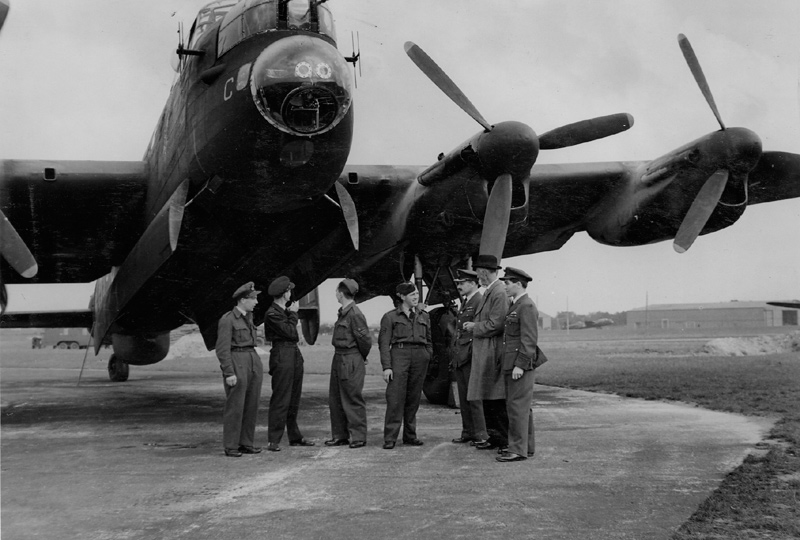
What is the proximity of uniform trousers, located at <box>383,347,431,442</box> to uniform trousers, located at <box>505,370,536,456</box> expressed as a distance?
3.86 ft

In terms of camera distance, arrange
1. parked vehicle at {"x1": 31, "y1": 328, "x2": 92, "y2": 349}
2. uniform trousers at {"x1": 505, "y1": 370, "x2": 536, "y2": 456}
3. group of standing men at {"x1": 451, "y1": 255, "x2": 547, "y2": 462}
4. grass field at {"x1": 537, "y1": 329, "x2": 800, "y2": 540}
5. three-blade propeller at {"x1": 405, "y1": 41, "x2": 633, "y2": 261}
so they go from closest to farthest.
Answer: grass field at {"x1": 537, "y1": 329, "x2": 800, "y2": 540} → uniform trousers at {"x1": 505, "y1": 370, "x2": 536, "y2": 456} → group of standing men at {"x1": 451, "y1": 255, "x2": 547, "y2": 462} → three-blade propeller at {"x1": 405, "y1": 41, "x2": 633, "y2": 261} → parked vehicle at {"x1": 31, "y1": 328, "x2": 92, "y2": 349}

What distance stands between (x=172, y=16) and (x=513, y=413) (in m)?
6.34

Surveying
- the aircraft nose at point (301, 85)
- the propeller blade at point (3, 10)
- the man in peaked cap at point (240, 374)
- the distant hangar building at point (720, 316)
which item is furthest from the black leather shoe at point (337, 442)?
the distant hangar building at point (720, 316)

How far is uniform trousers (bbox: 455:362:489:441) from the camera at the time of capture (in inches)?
305

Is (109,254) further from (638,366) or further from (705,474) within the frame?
(638,366)

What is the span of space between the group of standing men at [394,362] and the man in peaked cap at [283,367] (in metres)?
0.01

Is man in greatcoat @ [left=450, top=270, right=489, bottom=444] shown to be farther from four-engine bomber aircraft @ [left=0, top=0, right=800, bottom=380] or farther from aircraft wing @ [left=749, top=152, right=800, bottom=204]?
aircraft wing @ [left=749, top=152, right=800, bottom=204]

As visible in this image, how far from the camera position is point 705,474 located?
581 centimetres


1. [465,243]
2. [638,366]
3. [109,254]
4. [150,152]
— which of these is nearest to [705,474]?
[465,243]

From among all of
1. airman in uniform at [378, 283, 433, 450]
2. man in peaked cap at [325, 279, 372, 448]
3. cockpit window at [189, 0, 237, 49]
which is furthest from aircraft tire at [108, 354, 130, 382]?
airman in uniform at [378, 283, 433, 450]

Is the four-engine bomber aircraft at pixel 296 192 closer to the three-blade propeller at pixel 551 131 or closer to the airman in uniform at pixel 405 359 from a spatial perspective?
the three-blade propeller at pixel 551 131

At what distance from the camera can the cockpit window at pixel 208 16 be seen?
8.65 meters

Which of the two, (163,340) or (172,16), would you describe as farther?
(163,340)

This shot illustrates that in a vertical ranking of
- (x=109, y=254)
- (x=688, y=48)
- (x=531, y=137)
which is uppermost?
(x=688, y=48)
